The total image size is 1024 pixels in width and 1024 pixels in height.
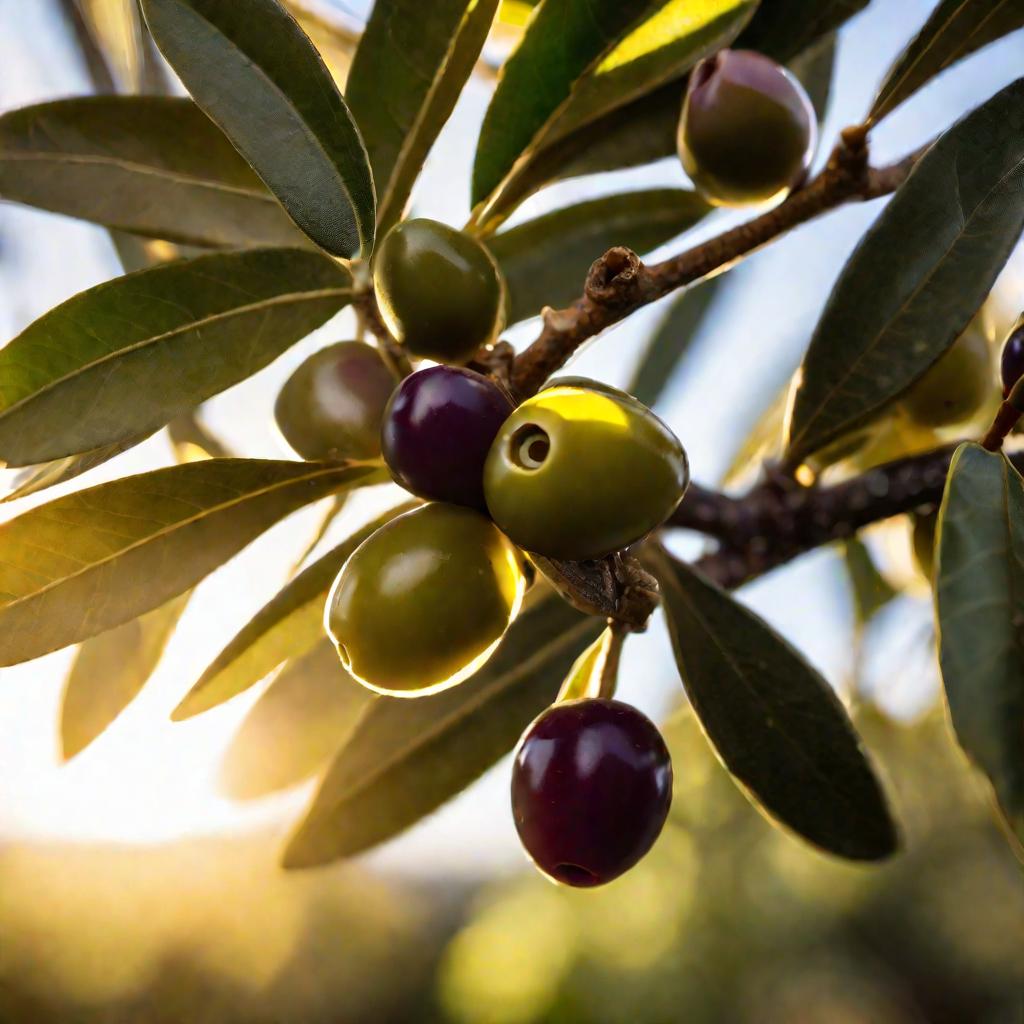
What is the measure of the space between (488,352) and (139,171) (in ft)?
Result: 1.38

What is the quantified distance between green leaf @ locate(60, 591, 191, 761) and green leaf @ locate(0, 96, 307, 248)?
0.37 metres

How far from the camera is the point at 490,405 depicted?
61 centimetres

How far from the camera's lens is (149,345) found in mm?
666

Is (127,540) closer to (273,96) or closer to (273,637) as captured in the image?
(273,637)

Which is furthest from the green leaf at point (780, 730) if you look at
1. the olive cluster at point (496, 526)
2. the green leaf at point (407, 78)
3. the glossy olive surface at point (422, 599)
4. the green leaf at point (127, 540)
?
the green leaf at point (407, 78)

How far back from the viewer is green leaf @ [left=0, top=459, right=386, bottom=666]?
0.67 metres

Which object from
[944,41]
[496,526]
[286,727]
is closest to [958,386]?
[944,41]

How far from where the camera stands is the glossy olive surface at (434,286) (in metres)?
0.68

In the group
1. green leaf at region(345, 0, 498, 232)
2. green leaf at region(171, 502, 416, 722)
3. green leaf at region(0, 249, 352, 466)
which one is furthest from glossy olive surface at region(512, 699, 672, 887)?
green leaf at region(345, 0, 498, 232)

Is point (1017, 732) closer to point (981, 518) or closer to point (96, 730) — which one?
point (981, 518)

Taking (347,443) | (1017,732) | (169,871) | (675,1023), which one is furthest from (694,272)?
(169,871)

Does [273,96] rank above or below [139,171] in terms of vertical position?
below

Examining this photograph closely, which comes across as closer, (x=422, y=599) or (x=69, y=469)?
(x=422, y=599)

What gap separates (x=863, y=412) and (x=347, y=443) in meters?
0.44
